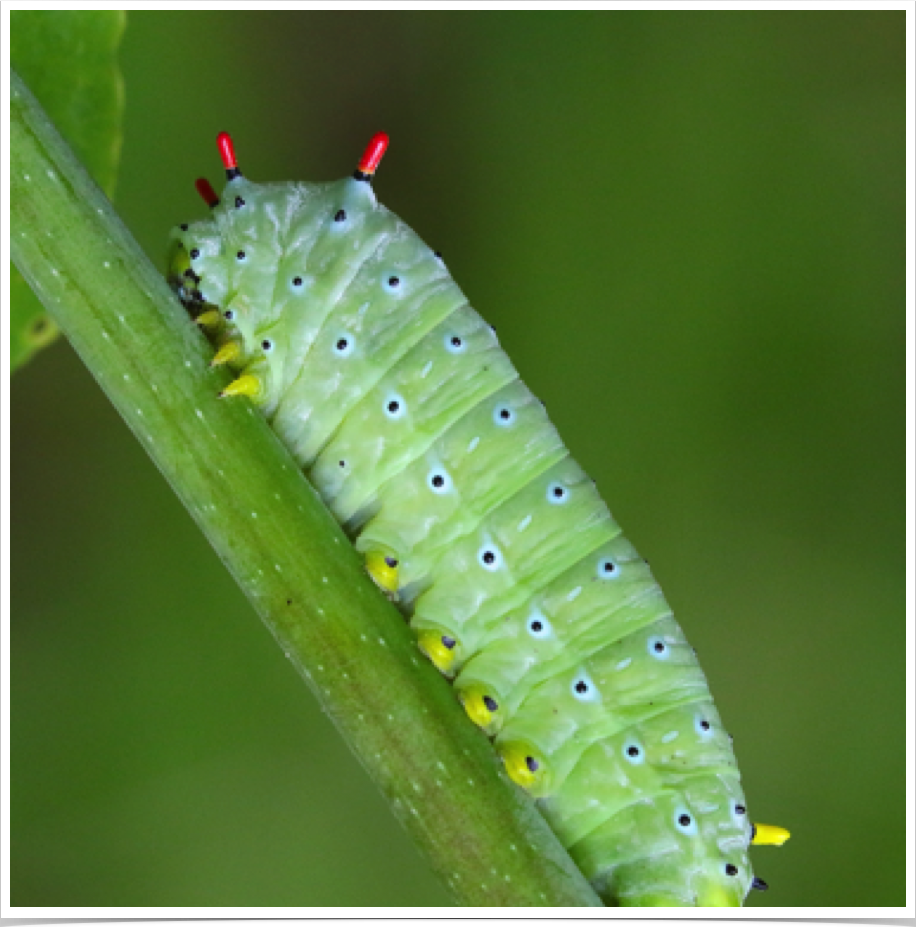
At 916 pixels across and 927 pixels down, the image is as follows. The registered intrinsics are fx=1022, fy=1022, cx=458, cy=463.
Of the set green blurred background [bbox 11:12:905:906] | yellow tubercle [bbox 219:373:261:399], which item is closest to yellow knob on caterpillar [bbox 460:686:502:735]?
yellow tubercle [bbox 219:373:261:399]

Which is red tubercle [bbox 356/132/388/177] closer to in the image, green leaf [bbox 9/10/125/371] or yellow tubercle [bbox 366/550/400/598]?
green leaf [bbox 9/10/125/371]

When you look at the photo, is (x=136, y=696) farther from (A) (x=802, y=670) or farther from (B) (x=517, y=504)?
A: (A) (x=802, y=670)

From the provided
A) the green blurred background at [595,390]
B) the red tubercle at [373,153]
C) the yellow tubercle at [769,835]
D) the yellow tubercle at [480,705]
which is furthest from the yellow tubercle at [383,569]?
the green blurred background at [595,390]

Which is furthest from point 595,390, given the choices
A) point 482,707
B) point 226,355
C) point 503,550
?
point 226,355

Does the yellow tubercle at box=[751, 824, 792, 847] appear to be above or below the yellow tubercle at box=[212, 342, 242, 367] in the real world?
below

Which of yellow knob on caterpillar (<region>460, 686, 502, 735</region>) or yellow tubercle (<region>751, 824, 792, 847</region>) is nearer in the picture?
yellow knob on caterpillar (<region>460, 686, 502, 735</region>)

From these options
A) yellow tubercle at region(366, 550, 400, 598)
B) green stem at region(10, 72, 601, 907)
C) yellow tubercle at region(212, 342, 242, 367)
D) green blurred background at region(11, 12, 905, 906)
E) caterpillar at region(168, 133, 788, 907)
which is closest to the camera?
green stem at region(10, 72, 601, 907)

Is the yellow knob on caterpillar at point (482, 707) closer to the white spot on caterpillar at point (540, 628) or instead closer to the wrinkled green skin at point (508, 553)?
the wrinkled green skin at point (508, 553)

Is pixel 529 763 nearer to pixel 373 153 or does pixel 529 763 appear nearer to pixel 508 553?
pixel 508 553
